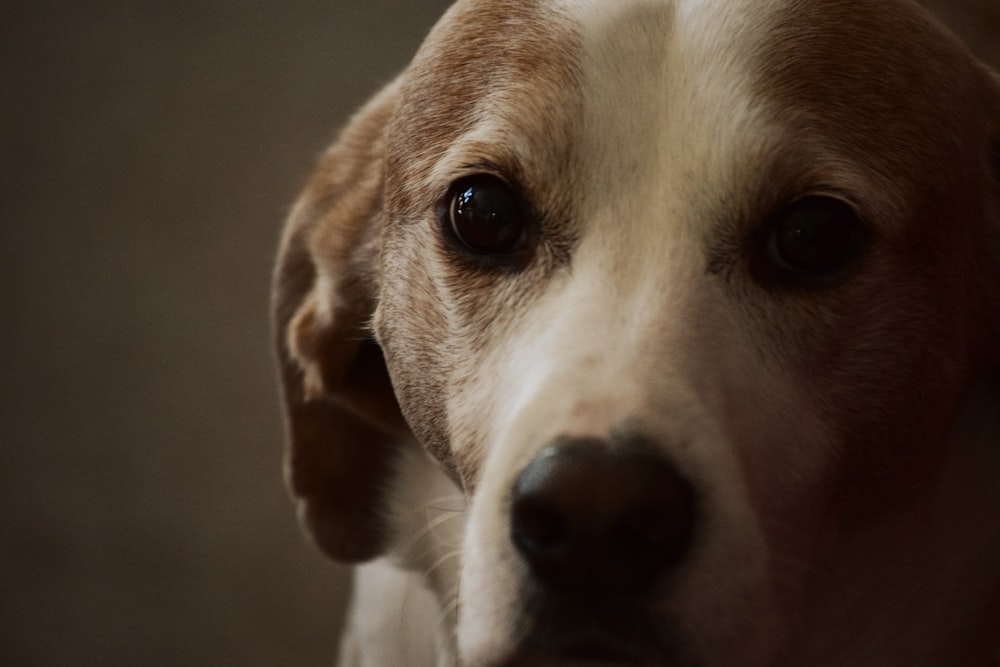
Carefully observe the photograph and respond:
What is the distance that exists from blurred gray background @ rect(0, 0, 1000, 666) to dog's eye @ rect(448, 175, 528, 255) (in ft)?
Result: 5.56

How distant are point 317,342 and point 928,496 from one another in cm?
94

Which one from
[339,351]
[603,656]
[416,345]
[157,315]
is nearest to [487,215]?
[416,345]

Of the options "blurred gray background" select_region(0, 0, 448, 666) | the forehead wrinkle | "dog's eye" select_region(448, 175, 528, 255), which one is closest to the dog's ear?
"dog's eye" select_region(448, 175, 528, 255)

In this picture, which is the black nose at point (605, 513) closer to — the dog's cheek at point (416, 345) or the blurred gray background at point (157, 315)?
the dog's cheek at point (416, 345)

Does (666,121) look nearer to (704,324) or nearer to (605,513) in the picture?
(704,324)

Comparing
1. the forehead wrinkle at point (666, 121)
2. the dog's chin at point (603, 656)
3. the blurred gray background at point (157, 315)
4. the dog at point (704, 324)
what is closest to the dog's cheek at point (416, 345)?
the dog at point (704, 324)

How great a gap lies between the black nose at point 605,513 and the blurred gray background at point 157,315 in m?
1.86

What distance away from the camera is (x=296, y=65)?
359 cm

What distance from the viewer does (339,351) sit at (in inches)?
71.1

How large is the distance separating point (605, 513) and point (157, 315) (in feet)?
7.83

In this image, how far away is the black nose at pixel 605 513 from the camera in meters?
1.12

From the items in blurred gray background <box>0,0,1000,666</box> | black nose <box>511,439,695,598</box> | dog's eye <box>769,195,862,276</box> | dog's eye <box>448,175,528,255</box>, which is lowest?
blurred gray background <box>0,0,1000,666</box>

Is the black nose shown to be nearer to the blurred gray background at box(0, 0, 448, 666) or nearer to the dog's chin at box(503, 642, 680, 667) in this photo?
the dog's chin at box(503, 642, 680, 667)

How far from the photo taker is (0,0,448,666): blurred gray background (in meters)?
2.86
